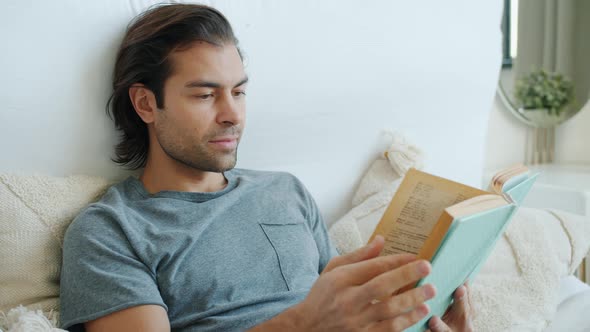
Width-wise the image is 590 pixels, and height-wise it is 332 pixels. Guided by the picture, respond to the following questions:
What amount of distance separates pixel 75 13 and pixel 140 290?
502 millimetres

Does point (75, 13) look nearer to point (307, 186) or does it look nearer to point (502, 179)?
point (307, 186)

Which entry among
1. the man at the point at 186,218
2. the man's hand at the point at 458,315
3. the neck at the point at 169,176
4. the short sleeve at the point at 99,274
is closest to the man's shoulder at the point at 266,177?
the man at the point at 186,218

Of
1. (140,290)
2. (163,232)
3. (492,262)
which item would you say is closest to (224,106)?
(163,232)

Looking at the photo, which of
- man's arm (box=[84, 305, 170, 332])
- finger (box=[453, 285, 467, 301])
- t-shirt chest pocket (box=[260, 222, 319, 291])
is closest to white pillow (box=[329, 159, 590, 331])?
t-shirt chest pocket (box=[260, 222, 319, 291])

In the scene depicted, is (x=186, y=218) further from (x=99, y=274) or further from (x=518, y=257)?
(x=518, y=257)

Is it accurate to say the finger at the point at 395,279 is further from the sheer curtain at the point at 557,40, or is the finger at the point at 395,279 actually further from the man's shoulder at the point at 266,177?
the sheer curtain at the point at 557,40

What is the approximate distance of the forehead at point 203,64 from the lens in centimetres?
108

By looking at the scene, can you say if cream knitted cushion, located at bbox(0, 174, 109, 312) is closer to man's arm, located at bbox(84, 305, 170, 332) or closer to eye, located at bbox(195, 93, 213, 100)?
man's arm, located at bbox(84, 305, 170, 332)

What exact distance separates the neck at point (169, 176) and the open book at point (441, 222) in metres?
0.50

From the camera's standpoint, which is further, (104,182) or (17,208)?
(104,182)

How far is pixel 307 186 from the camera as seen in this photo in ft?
4.67

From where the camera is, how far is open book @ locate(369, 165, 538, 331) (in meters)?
0.65

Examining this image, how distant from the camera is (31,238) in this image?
0.95 metres

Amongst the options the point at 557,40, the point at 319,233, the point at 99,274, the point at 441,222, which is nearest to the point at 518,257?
the point at 319,233
